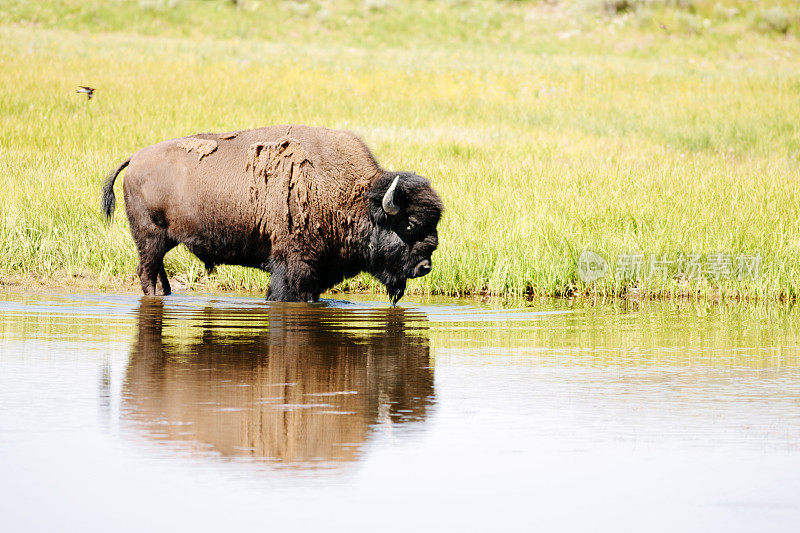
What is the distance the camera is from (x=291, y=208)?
10.4 metres

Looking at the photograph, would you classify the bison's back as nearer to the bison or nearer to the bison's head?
the bison

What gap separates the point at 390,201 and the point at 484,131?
1396 cm

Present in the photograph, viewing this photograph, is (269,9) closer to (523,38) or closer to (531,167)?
(523,38)

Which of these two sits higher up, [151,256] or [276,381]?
[151,256]

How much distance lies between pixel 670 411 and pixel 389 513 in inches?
84.6

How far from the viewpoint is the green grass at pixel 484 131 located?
1205 centimetres

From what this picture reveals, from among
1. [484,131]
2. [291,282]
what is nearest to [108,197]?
[291,282]

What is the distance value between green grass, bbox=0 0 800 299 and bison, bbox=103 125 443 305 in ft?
4.18

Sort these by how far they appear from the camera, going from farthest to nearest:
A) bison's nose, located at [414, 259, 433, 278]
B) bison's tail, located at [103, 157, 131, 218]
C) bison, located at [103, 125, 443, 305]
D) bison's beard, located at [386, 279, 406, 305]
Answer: bison's tail, located at [103, 157, 131, 218], bison's beard, located at [386, 279, 406, 305], bison, located at [103, 125, 443, 305], bison's nose, located at [414, 259, 433, 278]

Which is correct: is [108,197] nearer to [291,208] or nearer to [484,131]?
[291,208]

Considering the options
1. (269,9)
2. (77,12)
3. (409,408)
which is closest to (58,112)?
(409,408)

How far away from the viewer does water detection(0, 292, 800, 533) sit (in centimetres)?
397

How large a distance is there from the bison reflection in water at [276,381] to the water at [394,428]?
0.02 metres

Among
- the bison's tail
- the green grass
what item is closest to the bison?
the bison's tail
